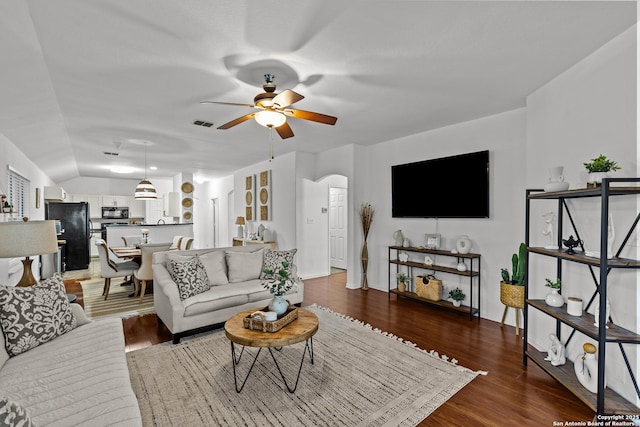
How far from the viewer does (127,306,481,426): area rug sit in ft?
6.92

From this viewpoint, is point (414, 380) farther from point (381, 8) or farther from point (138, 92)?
point (138, 92)

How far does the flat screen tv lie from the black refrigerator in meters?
7.44

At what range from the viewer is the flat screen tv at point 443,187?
4043mm

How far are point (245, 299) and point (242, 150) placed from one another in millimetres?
3260

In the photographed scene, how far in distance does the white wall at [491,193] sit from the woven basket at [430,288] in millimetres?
188

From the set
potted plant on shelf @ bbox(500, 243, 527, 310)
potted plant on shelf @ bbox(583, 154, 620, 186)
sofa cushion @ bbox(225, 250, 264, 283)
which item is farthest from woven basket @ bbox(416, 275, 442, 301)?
potted plant on shelf @ bbox(583, 154, 620, 186)

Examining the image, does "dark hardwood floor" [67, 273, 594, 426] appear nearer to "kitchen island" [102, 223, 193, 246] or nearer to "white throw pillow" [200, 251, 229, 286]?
"white throw pillow" [200, 251, 229, 286]

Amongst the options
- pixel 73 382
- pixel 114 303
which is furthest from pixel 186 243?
pixel 73 382

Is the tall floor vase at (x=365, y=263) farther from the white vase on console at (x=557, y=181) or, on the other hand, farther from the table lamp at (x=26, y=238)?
the table lamp at (x=26, y=238)

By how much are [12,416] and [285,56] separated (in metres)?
2.46

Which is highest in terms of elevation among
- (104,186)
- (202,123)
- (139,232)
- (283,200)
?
(202,123)

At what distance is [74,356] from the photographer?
202 cm

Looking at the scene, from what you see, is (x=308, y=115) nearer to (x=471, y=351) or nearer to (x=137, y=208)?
(x=471, y=351)

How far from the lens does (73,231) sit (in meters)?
7.57
